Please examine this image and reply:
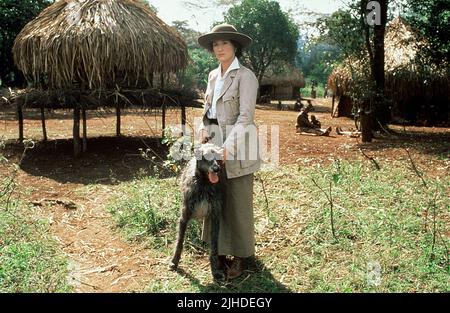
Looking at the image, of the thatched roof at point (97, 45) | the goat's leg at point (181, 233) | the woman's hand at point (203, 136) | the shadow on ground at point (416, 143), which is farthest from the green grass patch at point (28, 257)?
the shadow on ground at point (416, 143)

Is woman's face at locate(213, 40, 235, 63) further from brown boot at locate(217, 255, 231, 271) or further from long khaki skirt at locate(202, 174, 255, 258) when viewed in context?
brown boot at locate(217, 255, 231, 271)

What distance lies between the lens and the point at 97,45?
8.43 m

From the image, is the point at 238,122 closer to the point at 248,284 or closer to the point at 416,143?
the point at 248,284

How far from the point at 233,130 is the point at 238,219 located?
800mm

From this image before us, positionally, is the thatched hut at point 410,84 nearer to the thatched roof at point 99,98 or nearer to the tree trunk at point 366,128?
the tree trunk at point 366,128

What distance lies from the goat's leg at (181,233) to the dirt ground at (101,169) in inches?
8.5

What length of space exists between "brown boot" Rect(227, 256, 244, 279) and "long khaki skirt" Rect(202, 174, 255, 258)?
0.29 ft

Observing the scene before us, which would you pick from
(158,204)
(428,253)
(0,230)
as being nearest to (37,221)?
(0,230)

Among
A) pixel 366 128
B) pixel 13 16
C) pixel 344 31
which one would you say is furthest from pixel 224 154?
pixel 13 16

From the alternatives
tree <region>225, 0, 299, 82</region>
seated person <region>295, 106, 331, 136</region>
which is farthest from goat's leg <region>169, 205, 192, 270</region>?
tree <region>225, 0, 299, 82</region>

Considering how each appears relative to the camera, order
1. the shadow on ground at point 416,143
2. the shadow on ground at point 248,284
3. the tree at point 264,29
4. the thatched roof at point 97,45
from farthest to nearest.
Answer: the tree at point 264,29 < the shadow on ground at point 416,143 < the thatched roof at point 97,45 < the shadow on ground at point 248,284

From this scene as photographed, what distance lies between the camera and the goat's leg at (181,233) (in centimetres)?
373

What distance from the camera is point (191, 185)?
365 cm

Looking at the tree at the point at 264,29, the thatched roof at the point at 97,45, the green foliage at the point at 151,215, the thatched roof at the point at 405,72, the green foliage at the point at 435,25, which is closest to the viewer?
the green foliage at the point at 151,215
